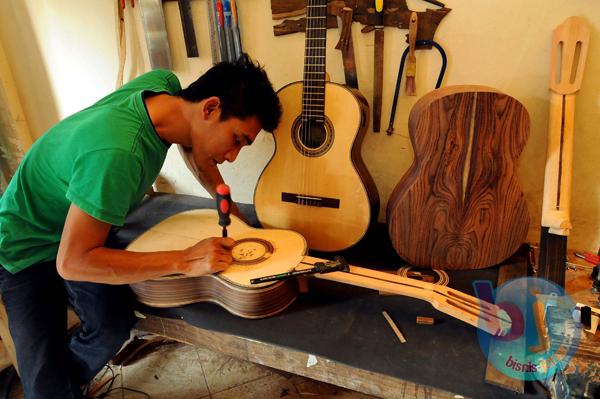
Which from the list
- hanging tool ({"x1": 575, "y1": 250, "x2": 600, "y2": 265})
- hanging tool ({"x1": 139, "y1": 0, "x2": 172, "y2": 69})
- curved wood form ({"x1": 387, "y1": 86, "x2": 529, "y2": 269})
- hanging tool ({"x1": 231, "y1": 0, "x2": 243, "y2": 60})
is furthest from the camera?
hanging tool ({"x1": 139, "y1": 0, "x2": 172, "y2": 69})

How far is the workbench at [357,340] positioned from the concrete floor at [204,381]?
0.44 m

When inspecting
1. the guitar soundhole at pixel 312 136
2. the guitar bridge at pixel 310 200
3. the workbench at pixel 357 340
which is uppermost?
the guitar soundhole at pixel 312 136

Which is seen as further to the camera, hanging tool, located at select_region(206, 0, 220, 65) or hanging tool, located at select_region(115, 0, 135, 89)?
hanging tool, located at select_region(115, 0, 135, 89)

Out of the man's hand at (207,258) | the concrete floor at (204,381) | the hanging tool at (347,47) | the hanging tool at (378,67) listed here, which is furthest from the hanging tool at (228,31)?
the concrete floor at (204,381)

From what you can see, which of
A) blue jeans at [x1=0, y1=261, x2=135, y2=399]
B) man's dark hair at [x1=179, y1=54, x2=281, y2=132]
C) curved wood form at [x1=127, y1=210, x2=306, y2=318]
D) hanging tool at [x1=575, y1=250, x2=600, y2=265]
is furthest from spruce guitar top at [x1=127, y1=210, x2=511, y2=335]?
hanging tool at [x1=575, y1=250, x2=600, y2=265]

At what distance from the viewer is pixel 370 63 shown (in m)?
1.25

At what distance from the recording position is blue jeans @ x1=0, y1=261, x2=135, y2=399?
1.07m

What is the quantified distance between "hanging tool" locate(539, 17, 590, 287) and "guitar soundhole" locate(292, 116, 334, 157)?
24.3 inches

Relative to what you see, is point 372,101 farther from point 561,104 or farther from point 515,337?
point 515,337

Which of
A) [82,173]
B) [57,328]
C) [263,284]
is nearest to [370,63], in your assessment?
[263,284]

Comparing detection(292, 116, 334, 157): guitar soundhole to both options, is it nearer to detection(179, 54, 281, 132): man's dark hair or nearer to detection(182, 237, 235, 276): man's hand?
detection(179, 54, 281, 132): man's dark hair

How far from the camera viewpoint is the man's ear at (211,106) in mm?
1014

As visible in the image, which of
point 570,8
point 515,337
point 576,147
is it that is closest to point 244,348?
point 515,337

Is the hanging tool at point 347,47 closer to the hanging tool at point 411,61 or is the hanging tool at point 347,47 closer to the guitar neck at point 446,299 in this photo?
the hanging tool at point 411,61
